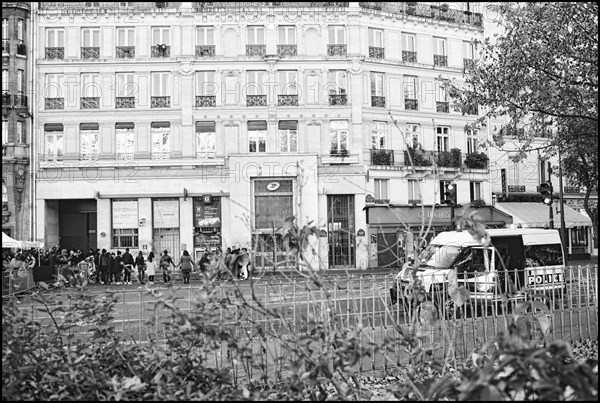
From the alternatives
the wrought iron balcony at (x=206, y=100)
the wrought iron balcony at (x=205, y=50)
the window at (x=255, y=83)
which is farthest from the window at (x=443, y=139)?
the wrought iron balcony at (x=205, y=50)

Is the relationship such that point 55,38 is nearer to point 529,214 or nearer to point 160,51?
point 160,51

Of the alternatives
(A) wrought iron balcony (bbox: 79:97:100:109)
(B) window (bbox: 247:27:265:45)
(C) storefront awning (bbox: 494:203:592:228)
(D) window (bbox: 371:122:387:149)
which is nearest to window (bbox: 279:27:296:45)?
(B) window (bbox: 247:27:265:45)

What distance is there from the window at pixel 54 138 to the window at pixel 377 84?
55.4ft

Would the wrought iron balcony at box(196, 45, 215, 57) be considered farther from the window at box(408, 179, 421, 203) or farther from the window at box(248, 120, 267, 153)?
the window at box(408, 179, 421, 203)

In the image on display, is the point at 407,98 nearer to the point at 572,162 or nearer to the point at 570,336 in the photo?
the point at 572,162

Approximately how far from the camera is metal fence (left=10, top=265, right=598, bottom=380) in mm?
5832

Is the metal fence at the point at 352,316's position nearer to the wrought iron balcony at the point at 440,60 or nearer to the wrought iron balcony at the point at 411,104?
the wrought iron balcony at the point at 411,104

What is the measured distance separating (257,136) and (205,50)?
5453mm

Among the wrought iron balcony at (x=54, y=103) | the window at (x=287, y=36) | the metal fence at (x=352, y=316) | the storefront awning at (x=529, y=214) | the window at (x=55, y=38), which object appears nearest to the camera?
the metal fence at (x=352, y=316)

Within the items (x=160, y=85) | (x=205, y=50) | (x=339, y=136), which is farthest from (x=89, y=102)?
Answer: (x=339, y=136)

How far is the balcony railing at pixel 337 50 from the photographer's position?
37031 millimetres

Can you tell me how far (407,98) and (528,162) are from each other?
8193 millimetres

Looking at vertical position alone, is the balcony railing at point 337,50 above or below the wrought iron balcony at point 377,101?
above

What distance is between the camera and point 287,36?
121ft
